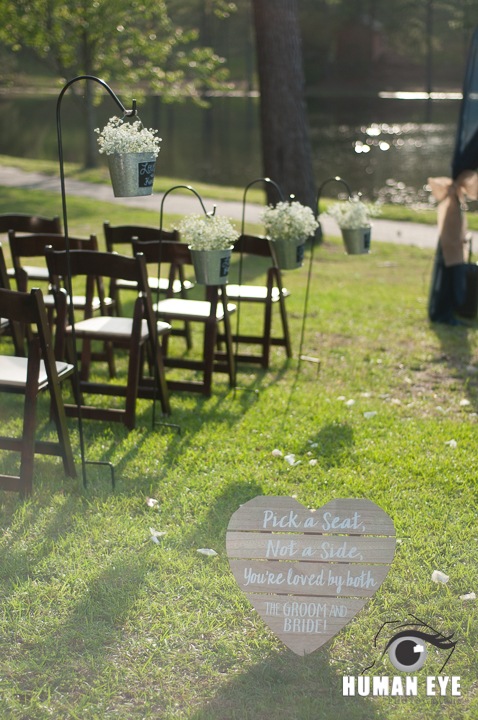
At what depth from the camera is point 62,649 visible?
8.16 feet

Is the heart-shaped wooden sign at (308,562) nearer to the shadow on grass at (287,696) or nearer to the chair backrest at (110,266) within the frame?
the shadow on grass at (287,696)

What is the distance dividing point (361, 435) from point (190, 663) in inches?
Result: 83.0

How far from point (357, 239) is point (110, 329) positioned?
1891mm

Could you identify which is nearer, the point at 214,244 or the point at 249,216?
the point at 214,244

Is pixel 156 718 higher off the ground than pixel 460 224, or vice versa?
pixel 460 224

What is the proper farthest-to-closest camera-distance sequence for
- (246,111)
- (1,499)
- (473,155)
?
1. (246,111)
2. (473,155)
3. (1,499)

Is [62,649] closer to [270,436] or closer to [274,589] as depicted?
[274,589]

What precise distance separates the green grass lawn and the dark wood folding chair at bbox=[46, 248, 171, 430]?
16 centimetres

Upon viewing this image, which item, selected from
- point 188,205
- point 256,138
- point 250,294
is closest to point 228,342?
point 250,294

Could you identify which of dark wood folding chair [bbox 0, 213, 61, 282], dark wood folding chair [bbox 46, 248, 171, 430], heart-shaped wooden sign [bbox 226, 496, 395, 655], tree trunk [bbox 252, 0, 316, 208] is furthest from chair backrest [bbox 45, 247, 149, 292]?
tree trunk [bbox 252, 0, 316, 208]

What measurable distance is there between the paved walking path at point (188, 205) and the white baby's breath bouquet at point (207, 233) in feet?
24.7

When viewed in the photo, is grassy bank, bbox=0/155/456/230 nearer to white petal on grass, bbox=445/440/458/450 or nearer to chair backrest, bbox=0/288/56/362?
white petal on grass, bbox=445/440/458/450

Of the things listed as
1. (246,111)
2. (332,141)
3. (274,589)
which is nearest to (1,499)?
(274,589)

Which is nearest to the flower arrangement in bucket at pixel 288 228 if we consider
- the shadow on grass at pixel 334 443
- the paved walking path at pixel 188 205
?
the shadow on grass at pixel 334 443
